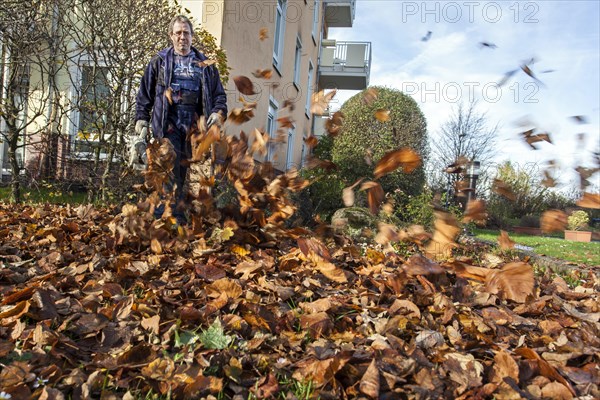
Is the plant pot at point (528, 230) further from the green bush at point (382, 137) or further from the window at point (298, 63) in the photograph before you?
the window at point (298, 63)

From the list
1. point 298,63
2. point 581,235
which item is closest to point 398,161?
→ point 298,63

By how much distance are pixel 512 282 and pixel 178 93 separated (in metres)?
2.83

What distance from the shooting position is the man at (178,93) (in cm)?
369

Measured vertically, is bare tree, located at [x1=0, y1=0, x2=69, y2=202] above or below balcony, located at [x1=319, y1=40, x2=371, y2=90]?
below

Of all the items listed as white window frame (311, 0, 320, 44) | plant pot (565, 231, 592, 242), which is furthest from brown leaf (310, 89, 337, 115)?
plant pot (565, 231, 592, 242)

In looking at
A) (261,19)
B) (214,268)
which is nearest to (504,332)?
(214,268)

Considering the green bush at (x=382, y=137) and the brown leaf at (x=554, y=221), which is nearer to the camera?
the brown leaf at (x=554, y=221)

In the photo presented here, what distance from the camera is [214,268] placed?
97.0 inches

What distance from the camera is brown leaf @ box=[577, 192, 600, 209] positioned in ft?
7.85

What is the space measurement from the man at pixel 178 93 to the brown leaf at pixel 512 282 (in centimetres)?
238

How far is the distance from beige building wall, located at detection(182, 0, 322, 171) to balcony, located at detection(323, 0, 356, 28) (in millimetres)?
1567

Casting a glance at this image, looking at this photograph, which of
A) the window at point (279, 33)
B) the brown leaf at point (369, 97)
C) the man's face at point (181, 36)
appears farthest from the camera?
the window at point (279, 33)

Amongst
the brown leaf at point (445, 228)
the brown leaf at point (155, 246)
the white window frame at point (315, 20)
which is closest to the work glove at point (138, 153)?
the brown leaf at point (155, 246)

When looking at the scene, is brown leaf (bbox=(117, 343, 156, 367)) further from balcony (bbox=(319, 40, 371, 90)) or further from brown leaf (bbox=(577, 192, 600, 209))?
balcony (bbox=(319, 40, 371, 90))
